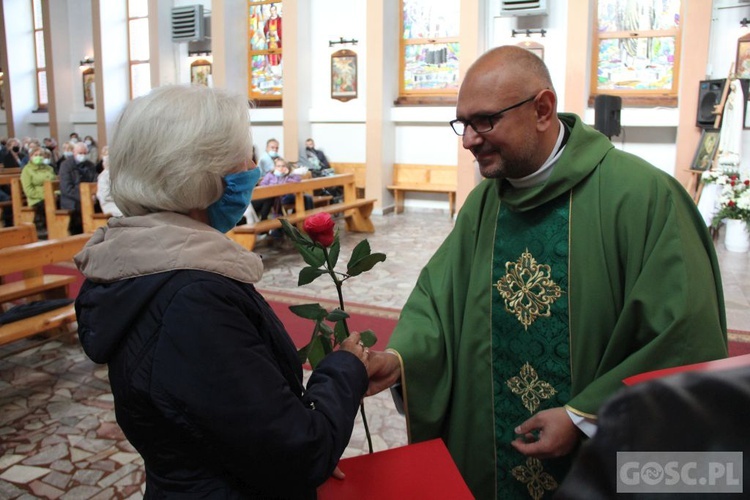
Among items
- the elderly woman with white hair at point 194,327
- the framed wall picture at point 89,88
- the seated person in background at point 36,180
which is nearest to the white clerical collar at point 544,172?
the elderly woman with white hair at point 194,327

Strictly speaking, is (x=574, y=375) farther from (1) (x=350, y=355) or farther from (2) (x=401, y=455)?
(1) (x=350, y=355)

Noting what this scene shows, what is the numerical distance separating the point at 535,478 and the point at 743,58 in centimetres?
1030

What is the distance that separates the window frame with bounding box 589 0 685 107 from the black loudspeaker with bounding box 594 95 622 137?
2289 mm

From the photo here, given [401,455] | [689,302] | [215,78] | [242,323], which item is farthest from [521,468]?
[215,78]

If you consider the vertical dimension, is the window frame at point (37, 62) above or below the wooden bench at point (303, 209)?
above

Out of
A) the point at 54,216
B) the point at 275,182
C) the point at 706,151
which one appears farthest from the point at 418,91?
the point at 54,216

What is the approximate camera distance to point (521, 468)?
6.21 feet

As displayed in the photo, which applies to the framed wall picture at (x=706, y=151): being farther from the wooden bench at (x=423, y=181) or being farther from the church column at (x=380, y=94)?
the church column at (x=380, y=94)

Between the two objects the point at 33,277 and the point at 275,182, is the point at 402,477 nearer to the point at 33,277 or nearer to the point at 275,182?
the point at 33,277

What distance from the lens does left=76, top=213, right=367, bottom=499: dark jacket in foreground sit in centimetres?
115

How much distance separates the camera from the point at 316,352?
1513mm

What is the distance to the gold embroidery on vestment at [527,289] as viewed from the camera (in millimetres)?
1861

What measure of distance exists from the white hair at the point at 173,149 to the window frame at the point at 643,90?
35.6 ft

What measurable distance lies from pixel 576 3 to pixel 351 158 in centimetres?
504
